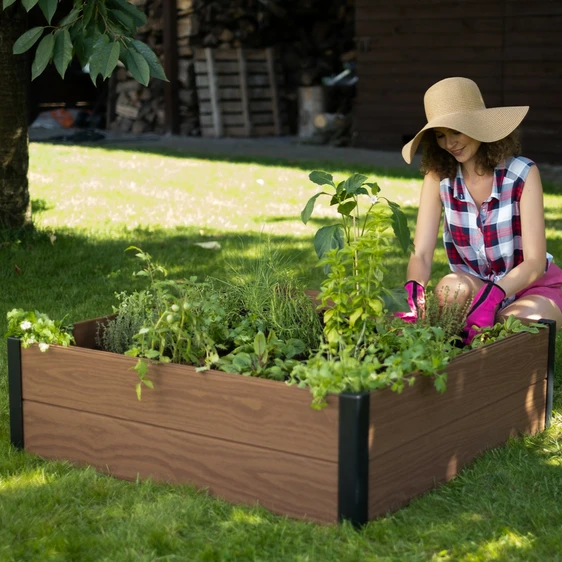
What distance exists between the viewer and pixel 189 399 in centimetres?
265

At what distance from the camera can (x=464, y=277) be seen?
3.51 meters

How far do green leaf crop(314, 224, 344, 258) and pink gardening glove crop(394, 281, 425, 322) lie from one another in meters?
0.34

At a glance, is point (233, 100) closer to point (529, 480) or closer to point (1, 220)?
point (1, 220)

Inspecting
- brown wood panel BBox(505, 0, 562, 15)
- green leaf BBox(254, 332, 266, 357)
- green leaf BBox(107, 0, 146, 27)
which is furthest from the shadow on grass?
green leaf BBox(254, 332, 266, 357)

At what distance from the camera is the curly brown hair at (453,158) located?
135 inches

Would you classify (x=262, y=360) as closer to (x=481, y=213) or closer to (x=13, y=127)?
(x=481, y=213)

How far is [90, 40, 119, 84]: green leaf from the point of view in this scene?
122 inches

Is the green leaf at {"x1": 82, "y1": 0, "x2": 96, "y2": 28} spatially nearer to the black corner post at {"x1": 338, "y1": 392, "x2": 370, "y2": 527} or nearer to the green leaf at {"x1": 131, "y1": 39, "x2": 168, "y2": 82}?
the green leaf at {"x1": 131, "y1": 39, "x2": 168, "y2": 82}

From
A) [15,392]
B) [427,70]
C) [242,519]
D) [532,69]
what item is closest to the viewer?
[242,519]

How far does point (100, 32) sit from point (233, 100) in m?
10.7

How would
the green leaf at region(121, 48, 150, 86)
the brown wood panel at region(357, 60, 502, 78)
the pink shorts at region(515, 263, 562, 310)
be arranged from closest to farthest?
the green leaf at region(121, 48, 150, 86) < the pink shorts at region(515, 263, 562, 310) < the brown wood panel at region(357, 60, 502, 78)

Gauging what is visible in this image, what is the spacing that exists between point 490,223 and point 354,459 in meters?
1.41

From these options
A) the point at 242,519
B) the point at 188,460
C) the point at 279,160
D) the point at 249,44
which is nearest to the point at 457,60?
the point at 279,160

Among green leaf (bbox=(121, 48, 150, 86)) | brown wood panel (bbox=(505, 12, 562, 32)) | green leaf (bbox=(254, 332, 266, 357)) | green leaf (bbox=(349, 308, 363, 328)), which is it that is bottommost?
green leaf (bbox=(254, 332, 266, 357))
